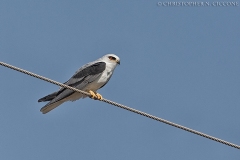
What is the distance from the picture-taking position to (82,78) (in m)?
11.4

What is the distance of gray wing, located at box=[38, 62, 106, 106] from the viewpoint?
37.1ft

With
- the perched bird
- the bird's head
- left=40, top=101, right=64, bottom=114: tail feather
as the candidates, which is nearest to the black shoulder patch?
the perched bird

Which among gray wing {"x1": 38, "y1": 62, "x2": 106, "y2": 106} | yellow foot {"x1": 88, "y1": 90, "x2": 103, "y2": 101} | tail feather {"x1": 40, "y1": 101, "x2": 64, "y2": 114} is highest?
gray wing {"x1": 38, "y1": 62, "x2": 106, "y2": 106}

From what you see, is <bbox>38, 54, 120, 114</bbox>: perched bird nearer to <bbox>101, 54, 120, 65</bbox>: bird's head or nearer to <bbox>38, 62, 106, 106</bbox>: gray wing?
<bbox>38, 62, 106, 106</bbox>: gray wing

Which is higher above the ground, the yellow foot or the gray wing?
the gray wing

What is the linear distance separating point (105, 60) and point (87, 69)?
442mm

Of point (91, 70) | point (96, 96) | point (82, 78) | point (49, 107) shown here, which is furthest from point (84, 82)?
point (49, 107)

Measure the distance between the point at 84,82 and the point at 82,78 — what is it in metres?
0.09

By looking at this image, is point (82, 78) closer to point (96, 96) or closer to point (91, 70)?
point (91, 70)

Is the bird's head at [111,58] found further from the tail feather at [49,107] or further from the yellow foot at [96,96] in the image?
the tail feather at [49,107]

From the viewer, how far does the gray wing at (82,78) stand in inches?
445

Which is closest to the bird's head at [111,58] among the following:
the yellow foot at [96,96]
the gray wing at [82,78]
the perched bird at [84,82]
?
the perched bird at [84,82]

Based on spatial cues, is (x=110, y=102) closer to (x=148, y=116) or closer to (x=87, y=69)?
(x=148, y=116)

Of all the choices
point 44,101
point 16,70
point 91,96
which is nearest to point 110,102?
point 16,70
